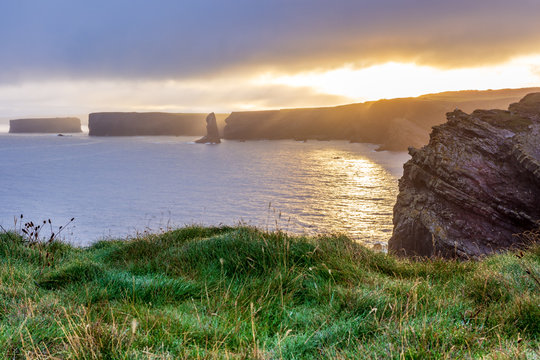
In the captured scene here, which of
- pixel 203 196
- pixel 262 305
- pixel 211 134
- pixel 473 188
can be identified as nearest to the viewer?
pixel 262 305

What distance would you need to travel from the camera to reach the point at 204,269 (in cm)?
624

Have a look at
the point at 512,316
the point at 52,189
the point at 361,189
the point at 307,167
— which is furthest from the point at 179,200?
the point at 512,316

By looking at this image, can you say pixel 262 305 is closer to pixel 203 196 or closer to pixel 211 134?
pixel 203 196

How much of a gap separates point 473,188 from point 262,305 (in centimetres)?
1704

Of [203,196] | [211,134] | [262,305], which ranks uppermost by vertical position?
[211,134]

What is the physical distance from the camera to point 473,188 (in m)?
18.2

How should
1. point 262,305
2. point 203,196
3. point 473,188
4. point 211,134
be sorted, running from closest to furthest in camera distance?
1. point 262,305
2. point 473,188
3. point 203,196
4. point 211,134

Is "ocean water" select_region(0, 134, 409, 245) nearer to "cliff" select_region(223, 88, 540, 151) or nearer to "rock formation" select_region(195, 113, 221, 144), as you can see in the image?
"cliff" select_region(223, 88, 540, 151)

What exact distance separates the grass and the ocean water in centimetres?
1442

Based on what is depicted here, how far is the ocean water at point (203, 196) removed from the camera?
40.1m

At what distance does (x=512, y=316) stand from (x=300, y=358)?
101 inches

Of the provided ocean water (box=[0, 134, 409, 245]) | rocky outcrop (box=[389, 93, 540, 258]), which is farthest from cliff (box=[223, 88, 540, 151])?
rocky outcrop (box=[389, 93, 540, 258])

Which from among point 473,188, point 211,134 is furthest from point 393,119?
point 473,188

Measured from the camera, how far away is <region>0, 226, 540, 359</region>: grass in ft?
10.5
